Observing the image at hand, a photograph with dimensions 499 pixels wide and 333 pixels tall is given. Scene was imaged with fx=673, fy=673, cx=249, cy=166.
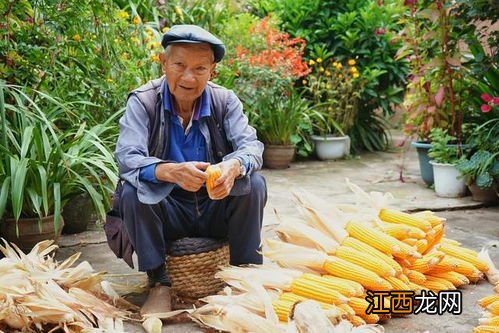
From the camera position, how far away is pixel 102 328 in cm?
284

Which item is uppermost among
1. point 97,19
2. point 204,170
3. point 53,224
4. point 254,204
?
point 97,19

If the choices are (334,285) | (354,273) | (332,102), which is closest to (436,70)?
(332,102)

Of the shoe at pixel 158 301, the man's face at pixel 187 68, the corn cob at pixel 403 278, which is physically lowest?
the shoe at pixel 158 301

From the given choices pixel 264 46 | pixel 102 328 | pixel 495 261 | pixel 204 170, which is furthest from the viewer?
pixel 264 46

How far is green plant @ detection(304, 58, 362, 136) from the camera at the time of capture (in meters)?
8.14

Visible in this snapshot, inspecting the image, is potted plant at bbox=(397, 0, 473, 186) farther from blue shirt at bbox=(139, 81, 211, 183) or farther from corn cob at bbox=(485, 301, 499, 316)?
corn cob at bbox=(485, 301, 499, 316)

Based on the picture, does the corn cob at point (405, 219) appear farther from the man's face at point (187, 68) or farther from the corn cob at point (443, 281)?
the man's face at point (187, 68)

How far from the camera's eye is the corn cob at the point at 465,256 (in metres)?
3.61

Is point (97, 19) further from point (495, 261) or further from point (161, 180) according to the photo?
point (495, 261)

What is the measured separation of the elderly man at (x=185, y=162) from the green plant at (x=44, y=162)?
2.80 feet

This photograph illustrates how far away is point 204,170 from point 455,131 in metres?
3.80

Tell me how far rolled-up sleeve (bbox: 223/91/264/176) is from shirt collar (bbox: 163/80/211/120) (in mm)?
119

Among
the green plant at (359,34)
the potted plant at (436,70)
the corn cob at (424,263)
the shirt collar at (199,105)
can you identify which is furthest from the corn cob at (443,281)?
the green plant at (359,34)

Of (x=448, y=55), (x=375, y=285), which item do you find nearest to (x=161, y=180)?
(x=375, y=285)
